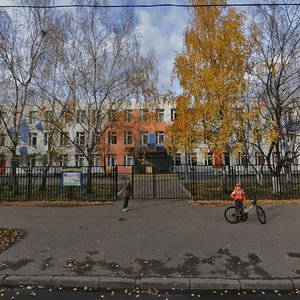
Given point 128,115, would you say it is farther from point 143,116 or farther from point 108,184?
point 108,184

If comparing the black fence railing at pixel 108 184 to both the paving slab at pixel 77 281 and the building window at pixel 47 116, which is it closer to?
the building window at pixel 47 116

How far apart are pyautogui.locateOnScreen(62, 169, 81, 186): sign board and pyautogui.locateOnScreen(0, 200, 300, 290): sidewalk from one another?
11.4 ft

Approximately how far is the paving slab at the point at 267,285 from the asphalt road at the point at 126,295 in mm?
114

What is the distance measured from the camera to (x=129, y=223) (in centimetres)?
928

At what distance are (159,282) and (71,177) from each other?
1028 cm

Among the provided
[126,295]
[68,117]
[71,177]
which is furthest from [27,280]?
[68,117]

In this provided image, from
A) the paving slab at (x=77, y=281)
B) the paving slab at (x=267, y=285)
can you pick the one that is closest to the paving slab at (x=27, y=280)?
the paving slab at (x=77, y=281)

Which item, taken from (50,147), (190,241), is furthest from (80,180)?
(190,241)

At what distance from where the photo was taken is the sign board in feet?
46.1

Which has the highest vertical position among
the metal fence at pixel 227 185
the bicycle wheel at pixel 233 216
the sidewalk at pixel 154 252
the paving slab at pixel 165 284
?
the metal fence at pixel 227 185

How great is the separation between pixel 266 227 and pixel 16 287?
7.10m

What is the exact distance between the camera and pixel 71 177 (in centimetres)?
1412

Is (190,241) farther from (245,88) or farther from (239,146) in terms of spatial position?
(245,88)

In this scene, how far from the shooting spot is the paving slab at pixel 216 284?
4.68m
